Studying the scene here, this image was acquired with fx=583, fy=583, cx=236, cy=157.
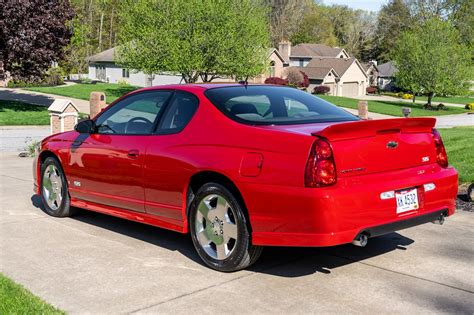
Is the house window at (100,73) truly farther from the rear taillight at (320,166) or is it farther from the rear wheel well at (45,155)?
the rear taillight at (320,166)

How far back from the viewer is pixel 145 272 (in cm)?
509

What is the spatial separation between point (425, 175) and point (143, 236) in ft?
10.00

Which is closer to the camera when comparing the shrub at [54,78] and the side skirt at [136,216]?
the side skirt at [136,216]

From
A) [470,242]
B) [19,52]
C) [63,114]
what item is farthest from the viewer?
[19,52]

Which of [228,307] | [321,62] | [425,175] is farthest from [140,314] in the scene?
[321,62]

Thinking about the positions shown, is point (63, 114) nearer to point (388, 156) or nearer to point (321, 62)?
point (388, 156)

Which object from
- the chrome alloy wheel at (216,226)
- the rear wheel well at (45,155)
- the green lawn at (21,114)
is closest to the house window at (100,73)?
the green lawn at (21,114)

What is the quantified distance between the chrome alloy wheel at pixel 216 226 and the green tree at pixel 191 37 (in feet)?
106

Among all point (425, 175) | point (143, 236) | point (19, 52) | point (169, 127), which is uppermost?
point (19, 52)

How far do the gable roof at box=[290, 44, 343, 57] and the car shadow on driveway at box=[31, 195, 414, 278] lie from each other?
7944cm

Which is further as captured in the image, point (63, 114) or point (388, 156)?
point (63, 114)

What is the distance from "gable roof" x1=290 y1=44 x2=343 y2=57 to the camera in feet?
278

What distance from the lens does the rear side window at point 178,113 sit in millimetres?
5508

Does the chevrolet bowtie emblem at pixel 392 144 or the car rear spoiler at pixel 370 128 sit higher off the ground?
the car rear spoiler at pixel 370 128
